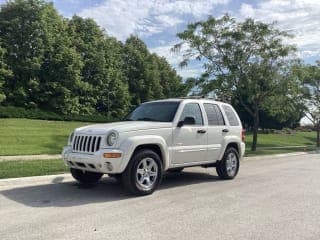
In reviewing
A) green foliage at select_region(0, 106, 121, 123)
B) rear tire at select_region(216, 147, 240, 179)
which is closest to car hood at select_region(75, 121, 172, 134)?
rear tire at select_region(216, 147, 240, 179)

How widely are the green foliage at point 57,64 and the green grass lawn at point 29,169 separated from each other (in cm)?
2071

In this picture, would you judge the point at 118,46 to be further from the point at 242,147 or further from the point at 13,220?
the point at 13,220

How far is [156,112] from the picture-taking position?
9.30 m

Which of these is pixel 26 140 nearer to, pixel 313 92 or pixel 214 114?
pixel 214 114

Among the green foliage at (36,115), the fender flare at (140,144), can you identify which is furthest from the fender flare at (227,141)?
the green foliage at (36,115)

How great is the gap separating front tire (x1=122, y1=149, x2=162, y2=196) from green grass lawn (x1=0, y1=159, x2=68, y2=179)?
10.7 ft

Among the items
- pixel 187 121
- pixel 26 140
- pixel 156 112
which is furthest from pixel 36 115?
pixel 187 121

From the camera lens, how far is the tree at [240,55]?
74.6ft

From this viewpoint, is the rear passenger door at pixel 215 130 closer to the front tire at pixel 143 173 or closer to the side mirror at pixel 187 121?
the side mirror at pixel 187 121

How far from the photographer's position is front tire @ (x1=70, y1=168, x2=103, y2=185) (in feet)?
29.8

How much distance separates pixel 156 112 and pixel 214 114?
166cm

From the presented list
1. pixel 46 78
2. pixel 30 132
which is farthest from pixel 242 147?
pixel 46 78

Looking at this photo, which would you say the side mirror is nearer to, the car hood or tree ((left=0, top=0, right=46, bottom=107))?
the car hood

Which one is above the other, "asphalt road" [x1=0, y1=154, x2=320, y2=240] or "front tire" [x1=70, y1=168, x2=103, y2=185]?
"front tire" [x1=70, y1=168, x2=103, y2=185]
